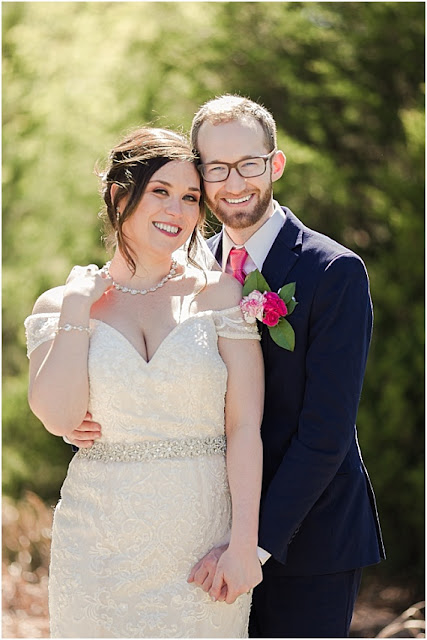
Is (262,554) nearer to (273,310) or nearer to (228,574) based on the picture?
(228,574)

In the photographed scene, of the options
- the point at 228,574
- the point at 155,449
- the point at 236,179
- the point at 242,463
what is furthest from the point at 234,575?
the point at 236,179

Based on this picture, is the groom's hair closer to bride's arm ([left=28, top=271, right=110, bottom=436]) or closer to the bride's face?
the bride's face

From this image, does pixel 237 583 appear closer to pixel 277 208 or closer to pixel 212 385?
pixel 212 385

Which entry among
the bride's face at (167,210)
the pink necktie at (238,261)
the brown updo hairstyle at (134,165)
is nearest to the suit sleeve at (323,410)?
the pink necktie at (238,261)

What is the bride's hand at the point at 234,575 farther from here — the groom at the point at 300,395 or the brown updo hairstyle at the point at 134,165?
the brown updo hairstyle at the point at 134,165

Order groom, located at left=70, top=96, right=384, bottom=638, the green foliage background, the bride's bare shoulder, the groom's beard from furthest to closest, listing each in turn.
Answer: the green foliage background, the groom's beard, the bride's bare shoulder, groom, located at left=70, top=96, right=384, bottom=638

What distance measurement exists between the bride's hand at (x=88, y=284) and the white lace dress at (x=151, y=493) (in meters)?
0.10

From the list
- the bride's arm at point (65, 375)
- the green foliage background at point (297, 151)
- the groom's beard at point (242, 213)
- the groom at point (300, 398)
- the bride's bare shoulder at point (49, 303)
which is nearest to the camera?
the bride's arm at point (65, 375)

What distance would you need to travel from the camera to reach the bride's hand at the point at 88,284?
9.52 feet

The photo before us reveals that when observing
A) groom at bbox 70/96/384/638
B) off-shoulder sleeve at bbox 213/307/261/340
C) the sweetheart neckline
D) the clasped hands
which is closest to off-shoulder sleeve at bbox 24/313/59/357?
the sweetheart neckline

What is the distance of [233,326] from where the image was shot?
9.62 feet

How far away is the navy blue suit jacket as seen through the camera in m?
2.88

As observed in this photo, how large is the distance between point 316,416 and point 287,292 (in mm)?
425

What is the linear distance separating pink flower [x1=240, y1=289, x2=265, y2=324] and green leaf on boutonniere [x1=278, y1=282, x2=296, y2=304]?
69 mm
